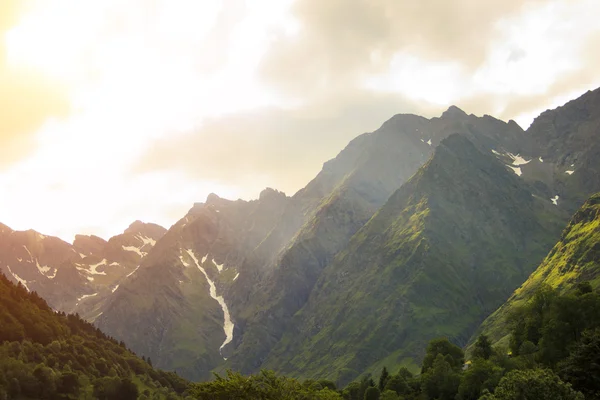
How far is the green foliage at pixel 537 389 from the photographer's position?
7394 cm

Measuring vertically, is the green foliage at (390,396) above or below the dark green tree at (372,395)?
above

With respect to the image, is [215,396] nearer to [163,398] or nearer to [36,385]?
[36,385]

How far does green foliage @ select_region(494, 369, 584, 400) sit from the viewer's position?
73.9m

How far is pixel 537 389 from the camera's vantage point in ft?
245

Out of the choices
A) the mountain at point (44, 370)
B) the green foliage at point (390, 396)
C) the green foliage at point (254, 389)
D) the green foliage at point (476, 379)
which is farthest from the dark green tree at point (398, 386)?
the mountain at point (44, 370)

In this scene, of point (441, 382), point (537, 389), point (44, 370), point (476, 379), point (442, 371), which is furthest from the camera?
point (44, 370)

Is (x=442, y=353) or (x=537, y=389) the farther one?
(x=442, y=353)

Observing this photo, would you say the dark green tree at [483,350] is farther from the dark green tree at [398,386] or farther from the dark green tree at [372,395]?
the dark green tree at [372,395]

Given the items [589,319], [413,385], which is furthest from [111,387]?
[589,319]

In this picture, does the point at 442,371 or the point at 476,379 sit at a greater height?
the point at 442,371

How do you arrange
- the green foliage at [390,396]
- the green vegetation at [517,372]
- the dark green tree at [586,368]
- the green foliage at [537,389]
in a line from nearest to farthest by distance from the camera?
the green foliage at [537,389]
the green vegetation at [517,372]
the dark green tree at [586,368]
the green foliage at [390,396]

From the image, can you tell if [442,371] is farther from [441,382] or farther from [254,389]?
[254,389]

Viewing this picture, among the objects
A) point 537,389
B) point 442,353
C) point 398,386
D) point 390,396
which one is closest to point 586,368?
point 537,389

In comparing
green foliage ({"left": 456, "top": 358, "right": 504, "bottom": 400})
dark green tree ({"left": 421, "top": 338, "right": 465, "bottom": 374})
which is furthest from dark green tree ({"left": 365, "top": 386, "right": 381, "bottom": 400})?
green foliage ({"left": 456, "top": 358, "right": 504, "bottom": 400})
